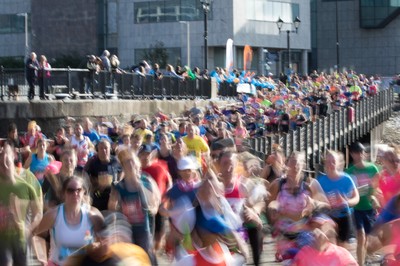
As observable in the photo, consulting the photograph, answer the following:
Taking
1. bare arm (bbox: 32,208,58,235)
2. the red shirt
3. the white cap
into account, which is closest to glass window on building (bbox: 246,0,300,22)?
the red shirt

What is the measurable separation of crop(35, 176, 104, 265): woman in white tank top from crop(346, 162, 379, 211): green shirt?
4.81m

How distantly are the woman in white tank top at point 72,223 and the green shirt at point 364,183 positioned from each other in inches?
189

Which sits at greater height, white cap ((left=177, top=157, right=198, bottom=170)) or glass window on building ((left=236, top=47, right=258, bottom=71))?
glass window on building ((left=236, top=47, right=258, bottom=71))

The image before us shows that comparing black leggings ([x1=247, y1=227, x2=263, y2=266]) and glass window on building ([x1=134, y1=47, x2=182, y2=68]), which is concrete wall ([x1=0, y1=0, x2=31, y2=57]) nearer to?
glass window on building ([x1=134, y1=47, x2=182, y2=68])

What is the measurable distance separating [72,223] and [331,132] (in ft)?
86.7

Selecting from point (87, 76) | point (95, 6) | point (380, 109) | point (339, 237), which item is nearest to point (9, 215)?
point (339, 237)

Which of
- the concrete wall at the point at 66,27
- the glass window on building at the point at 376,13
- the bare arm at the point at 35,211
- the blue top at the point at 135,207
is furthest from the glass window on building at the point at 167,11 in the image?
the bare arm at the point at 35,211

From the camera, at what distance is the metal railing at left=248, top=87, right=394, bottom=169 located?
2586 centimetres

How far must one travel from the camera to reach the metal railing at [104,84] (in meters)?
27.9

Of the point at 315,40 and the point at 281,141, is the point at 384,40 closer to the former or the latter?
the point at 315,40

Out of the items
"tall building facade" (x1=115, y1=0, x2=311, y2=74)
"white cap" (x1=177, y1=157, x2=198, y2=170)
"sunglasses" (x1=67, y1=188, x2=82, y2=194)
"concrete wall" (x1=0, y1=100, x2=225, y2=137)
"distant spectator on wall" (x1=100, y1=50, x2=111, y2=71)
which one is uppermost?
"tall building facade" (x1=115, y1=0, x2=311, y2=74)

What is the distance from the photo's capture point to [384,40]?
8375 centimetres

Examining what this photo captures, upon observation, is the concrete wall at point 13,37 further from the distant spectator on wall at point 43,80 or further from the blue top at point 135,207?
the blue top at point 135,207

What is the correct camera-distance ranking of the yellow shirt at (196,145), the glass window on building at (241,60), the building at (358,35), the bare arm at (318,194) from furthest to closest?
the building at (358,35) < the glass window on building at (241,60) < the yellow shirt at (196,145) < the bare arm at (318,194)
